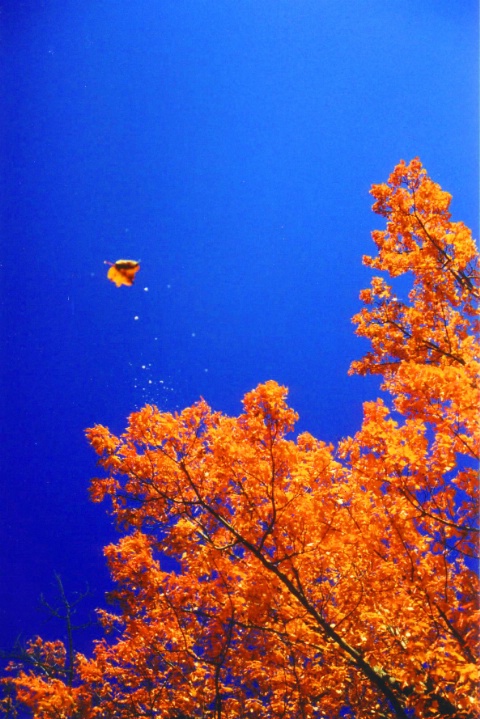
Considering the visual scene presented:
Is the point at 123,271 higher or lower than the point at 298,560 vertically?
higher

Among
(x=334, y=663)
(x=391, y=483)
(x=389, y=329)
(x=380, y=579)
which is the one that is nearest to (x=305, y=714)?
(x=334, y=663)

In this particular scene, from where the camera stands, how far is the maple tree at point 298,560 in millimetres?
3818

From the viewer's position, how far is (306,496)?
4.28 meters

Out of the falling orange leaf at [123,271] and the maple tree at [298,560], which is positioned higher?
the falling orange leaf at [123,271]

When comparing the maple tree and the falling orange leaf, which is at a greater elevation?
the falling orange leaf

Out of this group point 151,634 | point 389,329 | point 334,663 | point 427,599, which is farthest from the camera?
point 389,329

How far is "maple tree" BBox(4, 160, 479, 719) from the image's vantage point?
3.82 m

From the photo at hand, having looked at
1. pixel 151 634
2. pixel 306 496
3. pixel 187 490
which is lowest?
pixel 151 634

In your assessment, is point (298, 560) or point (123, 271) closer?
point (123, 271)

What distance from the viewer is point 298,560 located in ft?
14.2

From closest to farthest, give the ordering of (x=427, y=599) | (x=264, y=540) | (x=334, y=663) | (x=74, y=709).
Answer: (x=427, y=599), (x=264, y=540), (x=334, y=663), (x=74, y=709)

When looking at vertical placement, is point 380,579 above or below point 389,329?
below

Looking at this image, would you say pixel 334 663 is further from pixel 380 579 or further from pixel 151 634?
A: pixel 151 634

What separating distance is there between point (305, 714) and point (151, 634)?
1.87m
